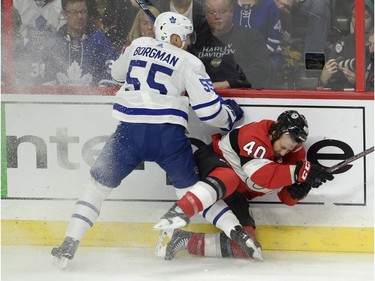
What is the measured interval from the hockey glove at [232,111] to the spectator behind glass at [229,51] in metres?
0.14

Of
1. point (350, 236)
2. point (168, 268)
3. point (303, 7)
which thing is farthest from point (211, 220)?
point (303, 7)

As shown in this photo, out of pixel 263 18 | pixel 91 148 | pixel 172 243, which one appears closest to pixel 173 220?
pixel 172 243

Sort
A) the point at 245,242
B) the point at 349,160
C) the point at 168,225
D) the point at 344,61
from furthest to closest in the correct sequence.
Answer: the point at 344,61 → the point at 349,160 → the point at 245,242 → the point at 168,225

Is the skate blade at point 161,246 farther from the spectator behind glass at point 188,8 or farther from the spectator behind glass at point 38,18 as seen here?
the spectator behind glass at point 38,18

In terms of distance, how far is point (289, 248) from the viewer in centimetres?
507

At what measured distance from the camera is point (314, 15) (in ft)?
16.6

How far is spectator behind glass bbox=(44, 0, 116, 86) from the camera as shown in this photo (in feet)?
17.0

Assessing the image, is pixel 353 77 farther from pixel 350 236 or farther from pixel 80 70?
pixel 80 70

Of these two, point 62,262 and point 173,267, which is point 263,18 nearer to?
point 173,267

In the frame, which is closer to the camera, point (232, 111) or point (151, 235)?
point (232, 111)

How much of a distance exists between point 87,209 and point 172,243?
1.41ft

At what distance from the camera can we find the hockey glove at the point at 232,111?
491 cm

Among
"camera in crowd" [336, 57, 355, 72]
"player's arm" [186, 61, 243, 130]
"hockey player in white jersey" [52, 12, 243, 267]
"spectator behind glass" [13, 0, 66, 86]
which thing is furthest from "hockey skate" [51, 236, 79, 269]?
"camera in crowd" [336, 57, 355, 72]

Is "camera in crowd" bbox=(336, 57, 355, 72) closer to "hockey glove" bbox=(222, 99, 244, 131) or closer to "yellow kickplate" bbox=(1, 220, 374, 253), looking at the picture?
"hockey glove" bbox=(222, 99, 244, 131)
